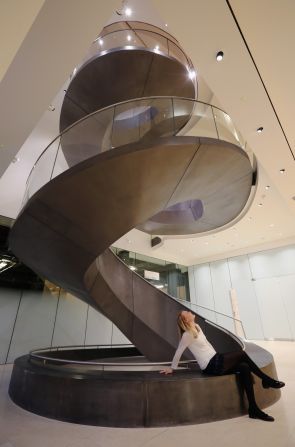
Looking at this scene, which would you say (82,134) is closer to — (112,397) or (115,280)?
(115,280)

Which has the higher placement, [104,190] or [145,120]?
[145,120]

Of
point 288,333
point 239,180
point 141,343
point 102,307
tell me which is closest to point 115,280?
point 102,307

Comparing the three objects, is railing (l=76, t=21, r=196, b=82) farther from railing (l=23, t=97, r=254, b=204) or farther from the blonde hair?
the blonde hair

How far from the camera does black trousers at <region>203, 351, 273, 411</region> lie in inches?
115

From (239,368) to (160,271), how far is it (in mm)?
12092

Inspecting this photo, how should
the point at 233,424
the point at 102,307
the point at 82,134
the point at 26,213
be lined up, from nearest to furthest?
the point at 233,424 → the point at 26,213 → the point at 82,134 → the point at 102,307

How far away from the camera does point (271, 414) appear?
3002 mm

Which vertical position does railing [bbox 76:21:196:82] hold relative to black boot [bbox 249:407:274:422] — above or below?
above

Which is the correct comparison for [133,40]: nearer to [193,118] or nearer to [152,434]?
[193,118]

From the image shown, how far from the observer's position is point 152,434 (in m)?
2.59

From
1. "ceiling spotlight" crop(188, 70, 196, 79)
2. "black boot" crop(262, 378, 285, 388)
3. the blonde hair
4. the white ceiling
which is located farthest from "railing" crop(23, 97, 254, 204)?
"black boot" crop(262, 378, 285, 388)

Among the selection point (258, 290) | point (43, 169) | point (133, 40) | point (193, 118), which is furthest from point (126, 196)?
point (258, 290)

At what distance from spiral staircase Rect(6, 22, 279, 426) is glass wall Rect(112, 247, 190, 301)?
672 centimetres

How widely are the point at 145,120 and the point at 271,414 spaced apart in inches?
205
